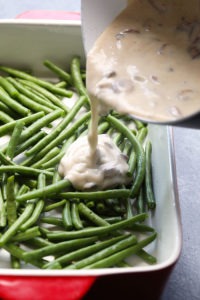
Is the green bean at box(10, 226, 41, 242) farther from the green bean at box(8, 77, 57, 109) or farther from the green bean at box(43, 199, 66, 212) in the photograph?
the green bean at box(8, 77, 57, 109)

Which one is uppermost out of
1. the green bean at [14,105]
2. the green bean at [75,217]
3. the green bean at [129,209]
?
the green bean at [14,105]

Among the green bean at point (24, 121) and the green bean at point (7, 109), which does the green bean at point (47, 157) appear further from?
the green bean at point (7, 109)

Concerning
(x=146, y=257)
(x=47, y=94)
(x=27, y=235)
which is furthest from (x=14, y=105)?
(x=146, y=257)

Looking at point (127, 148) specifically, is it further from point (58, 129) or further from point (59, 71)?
point (59, 71)

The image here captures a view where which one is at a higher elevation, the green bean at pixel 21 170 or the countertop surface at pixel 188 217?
the green bean at pixel 21 170

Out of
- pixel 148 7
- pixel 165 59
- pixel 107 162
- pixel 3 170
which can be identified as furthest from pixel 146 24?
pixel 3 170

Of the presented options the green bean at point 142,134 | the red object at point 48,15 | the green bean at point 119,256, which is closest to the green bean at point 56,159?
the green bean at point 142,134

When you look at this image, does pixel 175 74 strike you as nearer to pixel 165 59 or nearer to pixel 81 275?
pixel 165 59

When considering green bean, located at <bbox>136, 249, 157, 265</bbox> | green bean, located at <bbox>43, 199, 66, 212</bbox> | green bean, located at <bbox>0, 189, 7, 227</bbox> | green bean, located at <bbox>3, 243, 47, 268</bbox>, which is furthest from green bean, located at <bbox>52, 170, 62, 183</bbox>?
green bean, located at <bbox>136, 249, 157, 265</bbox>
